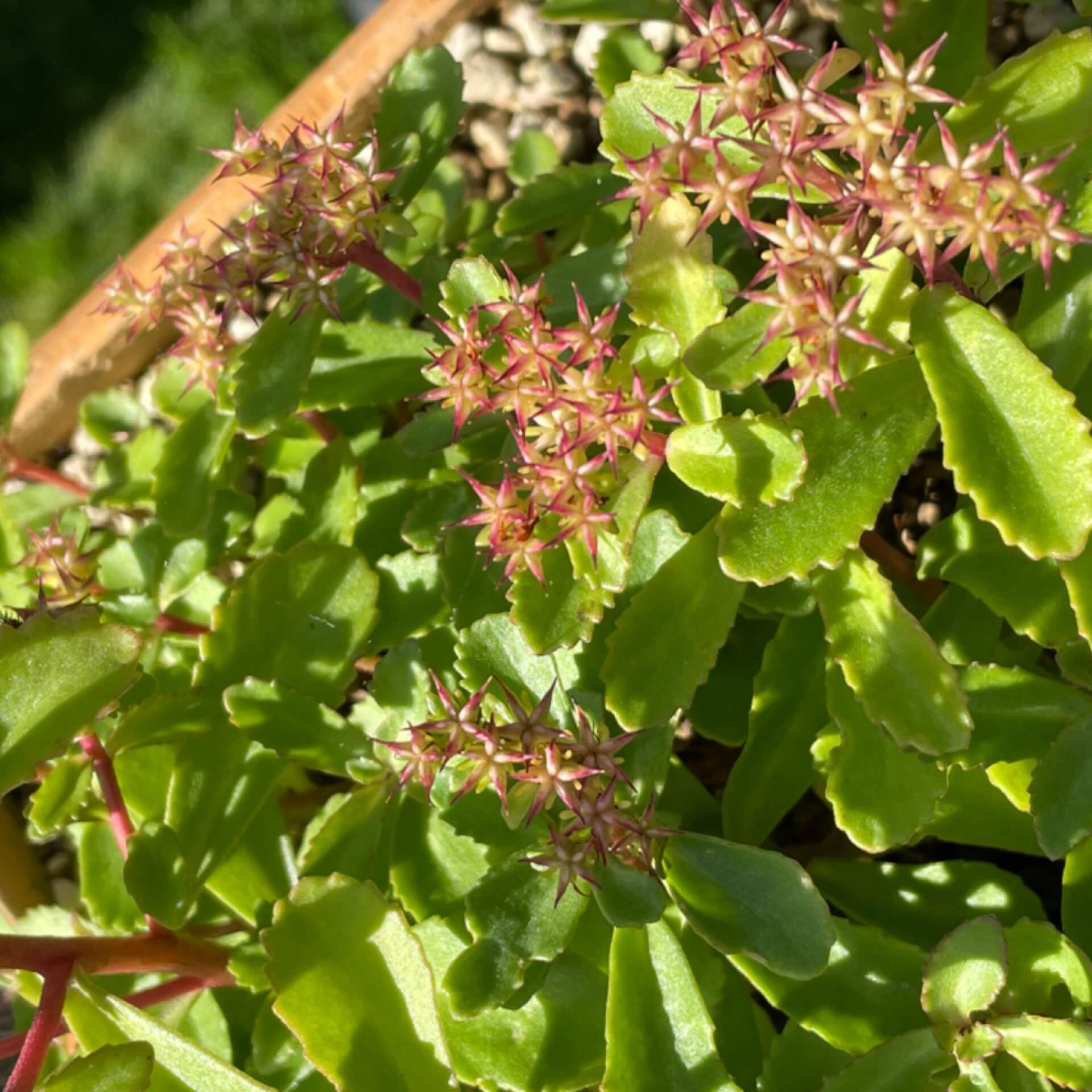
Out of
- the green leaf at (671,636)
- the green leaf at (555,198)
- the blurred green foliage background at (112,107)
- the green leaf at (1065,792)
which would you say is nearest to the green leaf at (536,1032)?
the green leaf at (671,636)

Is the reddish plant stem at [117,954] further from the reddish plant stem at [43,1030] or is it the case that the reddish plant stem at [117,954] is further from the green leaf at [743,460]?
the green leaf at [743,460]

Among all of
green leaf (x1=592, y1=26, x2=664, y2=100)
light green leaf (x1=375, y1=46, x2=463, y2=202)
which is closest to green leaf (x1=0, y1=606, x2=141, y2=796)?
light green leaf (x1=375, y1=46, x2=463, y2=202)

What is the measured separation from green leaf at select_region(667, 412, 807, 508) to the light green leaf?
1.30ft

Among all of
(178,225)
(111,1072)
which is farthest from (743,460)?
(178,225)

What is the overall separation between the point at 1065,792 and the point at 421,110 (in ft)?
2.42

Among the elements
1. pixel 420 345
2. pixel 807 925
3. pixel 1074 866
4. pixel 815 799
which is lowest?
pixel 815 799

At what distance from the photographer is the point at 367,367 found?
106 cm

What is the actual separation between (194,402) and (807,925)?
2.47 feet

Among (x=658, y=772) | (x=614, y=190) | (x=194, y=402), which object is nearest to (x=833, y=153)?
(x=614, y=190)

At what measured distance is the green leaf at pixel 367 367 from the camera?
3.44 ft

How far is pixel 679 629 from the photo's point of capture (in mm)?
799

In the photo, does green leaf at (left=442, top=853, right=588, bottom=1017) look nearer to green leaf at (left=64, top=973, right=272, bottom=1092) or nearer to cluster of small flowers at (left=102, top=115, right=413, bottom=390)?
green leaf at (left=64, top=973, right=272, bottom=1092)

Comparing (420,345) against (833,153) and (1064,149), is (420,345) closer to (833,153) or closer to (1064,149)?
(833,153)

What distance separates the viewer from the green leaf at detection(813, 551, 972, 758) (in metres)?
0.71
